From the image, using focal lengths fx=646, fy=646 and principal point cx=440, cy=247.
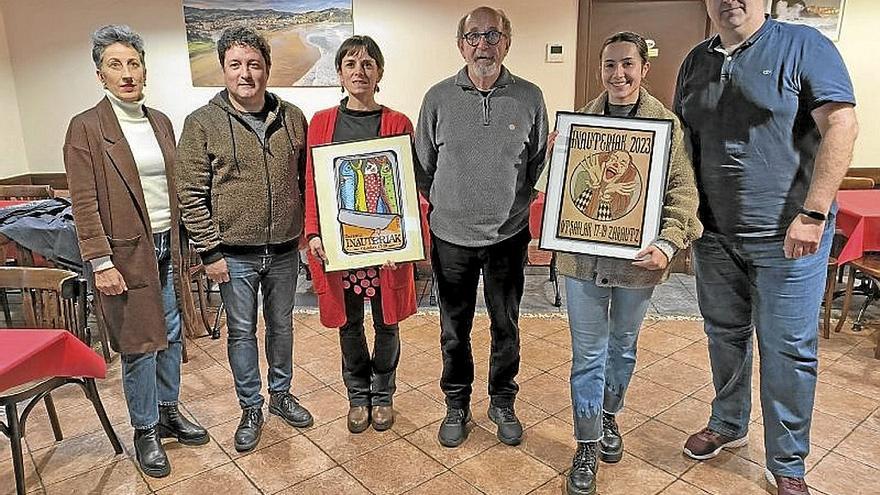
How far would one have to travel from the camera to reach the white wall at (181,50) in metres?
5.06

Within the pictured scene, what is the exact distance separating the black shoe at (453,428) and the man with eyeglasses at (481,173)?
27 centimetres

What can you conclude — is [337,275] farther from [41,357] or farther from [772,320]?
[772,320]

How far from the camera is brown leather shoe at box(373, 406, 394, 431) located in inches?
99.6

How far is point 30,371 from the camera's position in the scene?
→ 6.13ft

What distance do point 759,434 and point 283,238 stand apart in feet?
6.35

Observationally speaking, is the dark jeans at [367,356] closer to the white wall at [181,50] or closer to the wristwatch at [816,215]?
the wristwatch at [816,215]

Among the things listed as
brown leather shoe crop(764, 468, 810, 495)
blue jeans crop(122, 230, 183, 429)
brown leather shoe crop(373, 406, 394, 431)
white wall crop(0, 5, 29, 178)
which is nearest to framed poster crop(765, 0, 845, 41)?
brown leather shoe crop(764, 468, 810, 495)

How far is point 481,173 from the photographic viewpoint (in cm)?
211

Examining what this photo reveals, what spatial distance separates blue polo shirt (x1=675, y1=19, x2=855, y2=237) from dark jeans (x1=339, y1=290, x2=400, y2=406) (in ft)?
3.95

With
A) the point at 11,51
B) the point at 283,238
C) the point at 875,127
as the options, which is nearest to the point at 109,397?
the point at 283,238

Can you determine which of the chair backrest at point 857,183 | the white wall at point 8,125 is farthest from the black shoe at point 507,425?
the white wall at point 8,125

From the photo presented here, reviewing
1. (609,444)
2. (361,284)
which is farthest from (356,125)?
(609,444)

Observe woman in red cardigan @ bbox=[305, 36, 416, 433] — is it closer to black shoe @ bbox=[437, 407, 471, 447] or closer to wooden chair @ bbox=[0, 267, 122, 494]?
black shoe @ bbox=[437, 407, 471, 447]

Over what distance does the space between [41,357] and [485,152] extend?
4.85 feet
